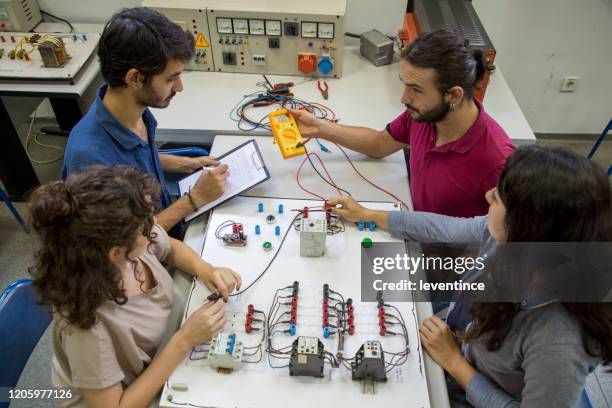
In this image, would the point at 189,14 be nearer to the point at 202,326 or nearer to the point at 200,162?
the point at 200,162

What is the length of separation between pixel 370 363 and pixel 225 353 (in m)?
0.34

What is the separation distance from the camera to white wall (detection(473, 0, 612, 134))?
2.64m

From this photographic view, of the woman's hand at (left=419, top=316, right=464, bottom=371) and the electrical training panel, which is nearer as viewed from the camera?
the woman's hand at (left=419, top=316, right=464, bottom=371)

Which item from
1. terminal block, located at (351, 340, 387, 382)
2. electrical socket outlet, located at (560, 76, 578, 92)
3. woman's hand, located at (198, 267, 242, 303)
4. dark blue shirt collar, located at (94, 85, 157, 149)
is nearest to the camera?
terminal block, located at (351, 340, 387, 382)

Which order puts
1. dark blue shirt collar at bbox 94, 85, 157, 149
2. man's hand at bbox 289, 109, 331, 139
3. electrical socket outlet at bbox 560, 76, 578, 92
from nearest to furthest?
dark blue shirt collar at bbox 94, 85, 157, 149 → man's hand at bbox 289, 109, 331, 139 → electrical socket outlet at bbox 560, 76, 578, 92

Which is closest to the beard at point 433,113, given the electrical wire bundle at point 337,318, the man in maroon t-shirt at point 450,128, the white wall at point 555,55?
the man in maroon t-shirt at point 450,128

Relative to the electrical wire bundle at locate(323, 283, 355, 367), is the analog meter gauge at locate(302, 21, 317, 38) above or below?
above

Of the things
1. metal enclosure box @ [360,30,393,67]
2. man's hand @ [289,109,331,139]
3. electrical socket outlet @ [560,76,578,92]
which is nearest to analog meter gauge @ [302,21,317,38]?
metal enclosure box @ [360,30,393,67]

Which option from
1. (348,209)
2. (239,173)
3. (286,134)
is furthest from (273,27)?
(348,209)

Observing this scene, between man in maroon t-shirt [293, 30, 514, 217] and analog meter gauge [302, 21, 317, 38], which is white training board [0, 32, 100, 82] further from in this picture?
man in maroon t-shirt [293, 30, 514, 217]

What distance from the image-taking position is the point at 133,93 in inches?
54.7

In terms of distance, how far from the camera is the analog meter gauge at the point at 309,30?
6.89 feet

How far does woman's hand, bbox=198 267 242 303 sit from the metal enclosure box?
5.01 ft

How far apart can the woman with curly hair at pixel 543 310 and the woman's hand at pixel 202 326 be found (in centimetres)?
62
